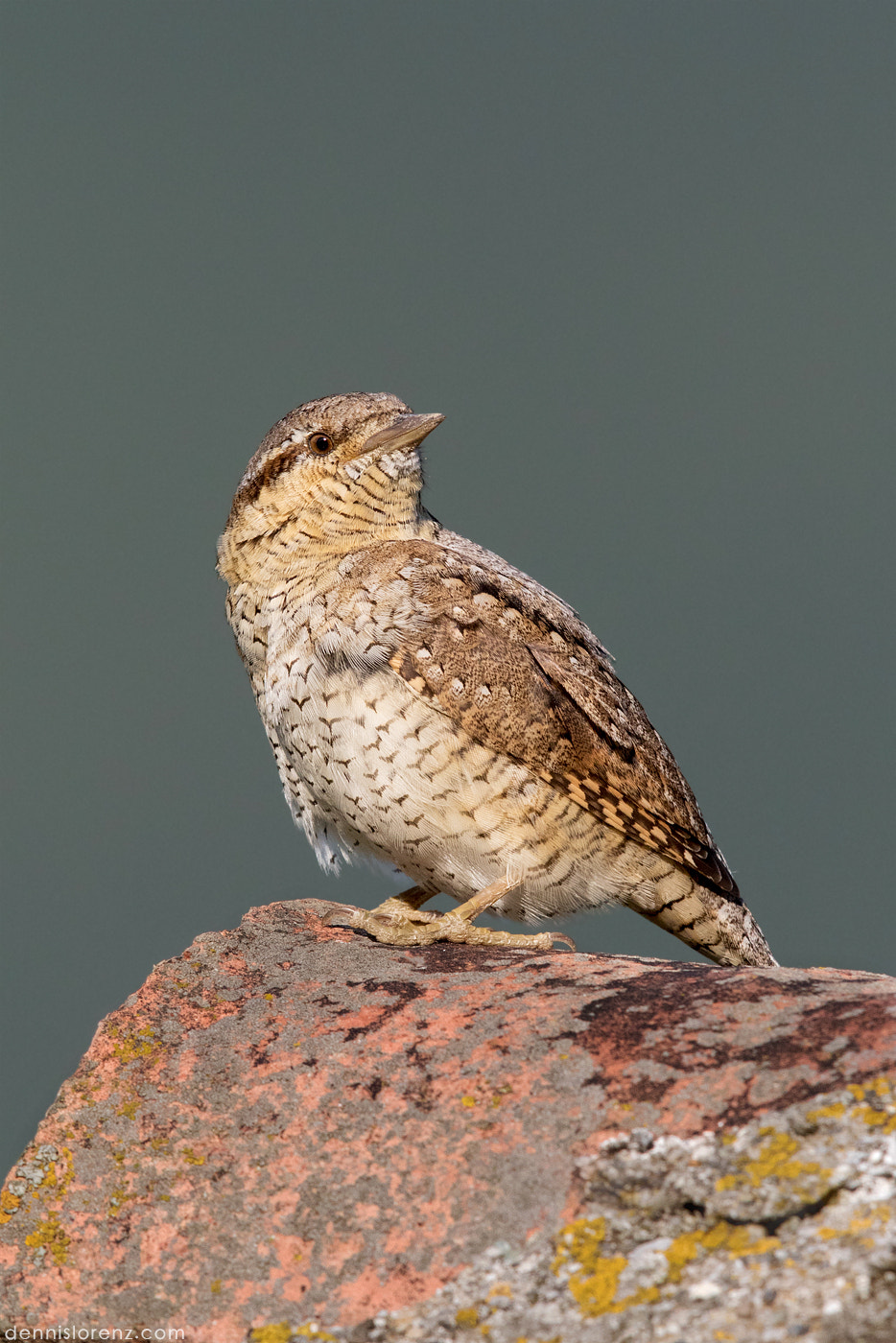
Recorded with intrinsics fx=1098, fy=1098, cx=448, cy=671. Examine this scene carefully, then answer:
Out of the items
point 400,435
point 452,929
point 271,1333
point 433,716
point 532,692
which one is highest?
point 400,435

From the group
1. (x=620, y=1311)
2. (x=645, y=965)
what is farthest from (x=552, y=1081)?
(x=645, y=965)

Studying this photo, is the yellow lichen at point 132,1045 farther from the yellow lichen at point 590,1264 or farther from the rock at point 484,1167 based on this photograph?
the yellow lichen at point 590,1264

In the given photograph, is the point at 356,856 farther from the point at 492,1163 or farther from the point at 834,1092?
the point at 834,1092

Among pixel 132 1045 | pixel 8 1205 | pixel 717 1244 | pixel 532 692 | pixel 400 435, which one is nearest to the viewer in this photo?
pixel 717 1244

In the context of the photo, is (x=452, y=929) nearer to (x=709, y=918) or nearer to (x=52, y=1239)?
(x=709, y=918)

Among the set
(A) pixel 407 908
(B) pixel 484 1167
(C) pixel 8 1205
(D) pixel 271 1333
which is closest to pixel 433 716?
(A) pixel 407 908
